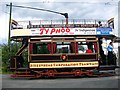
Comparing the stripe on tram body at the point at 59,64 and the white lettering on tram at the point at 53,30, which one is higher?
the white lettering on tram at the point at 53,30

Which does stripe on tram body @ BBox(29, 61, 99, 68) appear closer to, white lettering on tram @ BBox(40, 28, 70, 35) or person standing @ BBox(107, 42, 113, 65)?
person standing @ BBox(107, 42, 113, 65)

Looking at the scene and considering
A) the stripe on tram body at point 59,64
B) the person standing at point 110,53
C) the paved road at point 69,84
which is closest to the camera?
the paved road at point 69,84

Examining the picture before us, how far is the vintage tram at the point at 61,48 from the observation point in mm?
19562

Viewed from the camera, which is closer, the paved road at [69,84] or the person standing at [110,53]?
the paved road at [69,84]

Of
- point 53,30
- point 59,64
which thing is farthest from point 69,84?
point 53,30

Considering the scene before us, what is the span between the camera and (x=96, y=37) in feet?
65.6

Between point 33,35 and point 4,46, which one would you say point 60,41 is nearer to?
point 33,35

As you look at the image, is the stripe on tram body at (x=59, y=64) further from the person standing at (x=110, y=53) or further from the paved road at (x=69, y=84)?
the paved road at (x=69, y=84)

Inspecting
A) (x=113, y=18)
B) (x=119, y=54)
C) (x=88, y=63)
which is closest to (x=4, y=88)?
(x=88, y=63)

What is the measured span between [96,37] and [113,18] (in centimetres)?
185

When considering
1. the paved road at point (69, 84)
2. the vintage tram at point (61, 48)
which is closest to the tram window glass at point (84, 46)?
the vintage tram at point (61, 48)

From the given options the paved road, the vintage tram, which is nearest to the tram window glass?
the vintage tram

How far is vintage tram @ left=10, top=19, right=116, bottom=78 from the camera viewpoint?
19562mm

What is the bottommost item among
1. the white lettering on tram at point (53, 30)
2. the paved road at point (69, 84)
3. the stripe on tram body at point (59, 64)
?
the paved road at point (69, 84)
